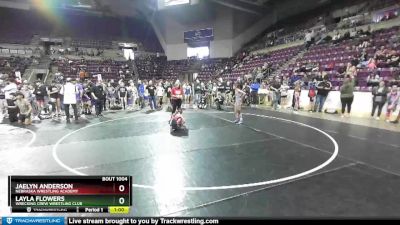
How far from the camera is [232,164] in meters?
5.68

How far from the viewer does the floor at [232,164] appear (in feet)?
12.8

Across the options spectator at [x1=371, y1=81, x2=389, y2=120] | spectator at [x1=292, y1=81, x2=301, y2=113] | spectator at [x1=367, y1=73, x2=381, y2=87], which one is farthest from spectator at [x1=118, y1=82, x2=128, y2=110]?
spectator at [x1=367, y1=73, x2=381, y2=87]

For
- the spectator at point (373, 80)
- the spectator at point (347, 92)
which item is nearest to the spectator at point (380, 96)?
the spectator at point (347, 92)

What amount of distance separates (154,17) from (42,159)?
118 feet

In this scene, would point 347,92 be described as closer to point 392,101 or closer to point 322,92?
point 322,92

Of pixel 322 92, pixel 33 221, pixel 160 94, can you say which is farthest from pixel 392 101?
pixel 33 221

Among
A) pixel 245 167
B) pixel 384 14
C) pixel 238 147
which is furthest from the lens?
pixel 384 14

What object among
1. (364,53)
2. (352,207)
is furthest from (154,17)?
(352,207)

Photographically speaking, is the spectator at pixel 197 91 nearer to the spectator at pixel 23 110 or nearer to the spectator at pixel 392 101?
the spectator at pixel 23 110

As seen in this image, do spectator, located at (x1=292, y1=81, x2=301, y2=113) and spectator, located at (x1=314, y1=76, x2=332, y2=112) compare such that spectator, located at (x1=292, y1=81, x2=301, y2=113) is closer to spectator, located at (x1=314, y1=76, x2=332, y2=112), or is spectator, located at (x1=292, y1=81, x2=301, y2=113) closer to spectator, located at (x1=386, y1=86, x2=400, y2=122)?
spectator, located at (x1=314, y1=76, x2=332, y2=112)

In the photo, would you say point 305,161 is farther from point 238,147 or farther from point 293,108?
point 293,108

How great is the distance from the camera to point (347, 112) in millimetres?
12484
